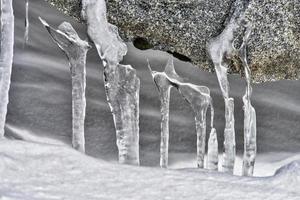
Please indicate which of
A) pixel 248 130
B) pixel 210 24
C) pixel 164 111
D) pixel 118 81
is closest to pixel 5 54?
pixel 118 81

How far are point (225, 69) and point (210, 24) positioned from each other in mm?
135

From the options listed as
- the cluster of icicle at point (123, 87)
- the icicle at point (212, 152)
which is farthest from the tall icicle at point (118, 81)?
the icicle at point (212, 152)

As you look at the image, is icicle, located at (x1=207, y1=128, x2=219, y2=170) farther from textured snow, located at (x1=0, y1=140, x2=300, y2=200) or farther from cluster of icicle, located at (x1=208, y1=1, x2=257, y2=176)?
textured snow, located at (x1=0, y1=140, x2=300, y2=200)

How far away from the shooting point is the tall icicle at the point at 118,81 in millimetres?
1589

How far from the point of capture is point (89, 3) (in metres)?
1.65

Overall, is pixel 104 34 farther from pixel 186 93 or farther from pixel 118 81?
pixel 186 93

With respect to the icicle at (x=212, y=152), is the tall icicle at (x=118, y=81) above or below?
Answer: above

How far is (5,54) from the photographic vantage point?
1570 millimetres

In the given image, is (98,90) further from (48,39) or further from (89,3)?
(89,3)

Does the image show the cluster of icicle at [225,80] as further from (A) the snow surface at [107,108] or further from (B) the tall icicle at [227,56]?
(A) the snow surface at [107,108]

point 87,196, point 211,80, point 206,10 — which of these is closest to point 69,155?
point 87,196

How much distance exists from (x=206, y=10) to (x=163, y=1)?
12 cm

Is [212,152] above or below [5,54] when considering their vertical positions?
below

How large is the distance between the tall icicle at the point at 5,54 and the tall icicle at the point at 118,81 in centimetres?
21
